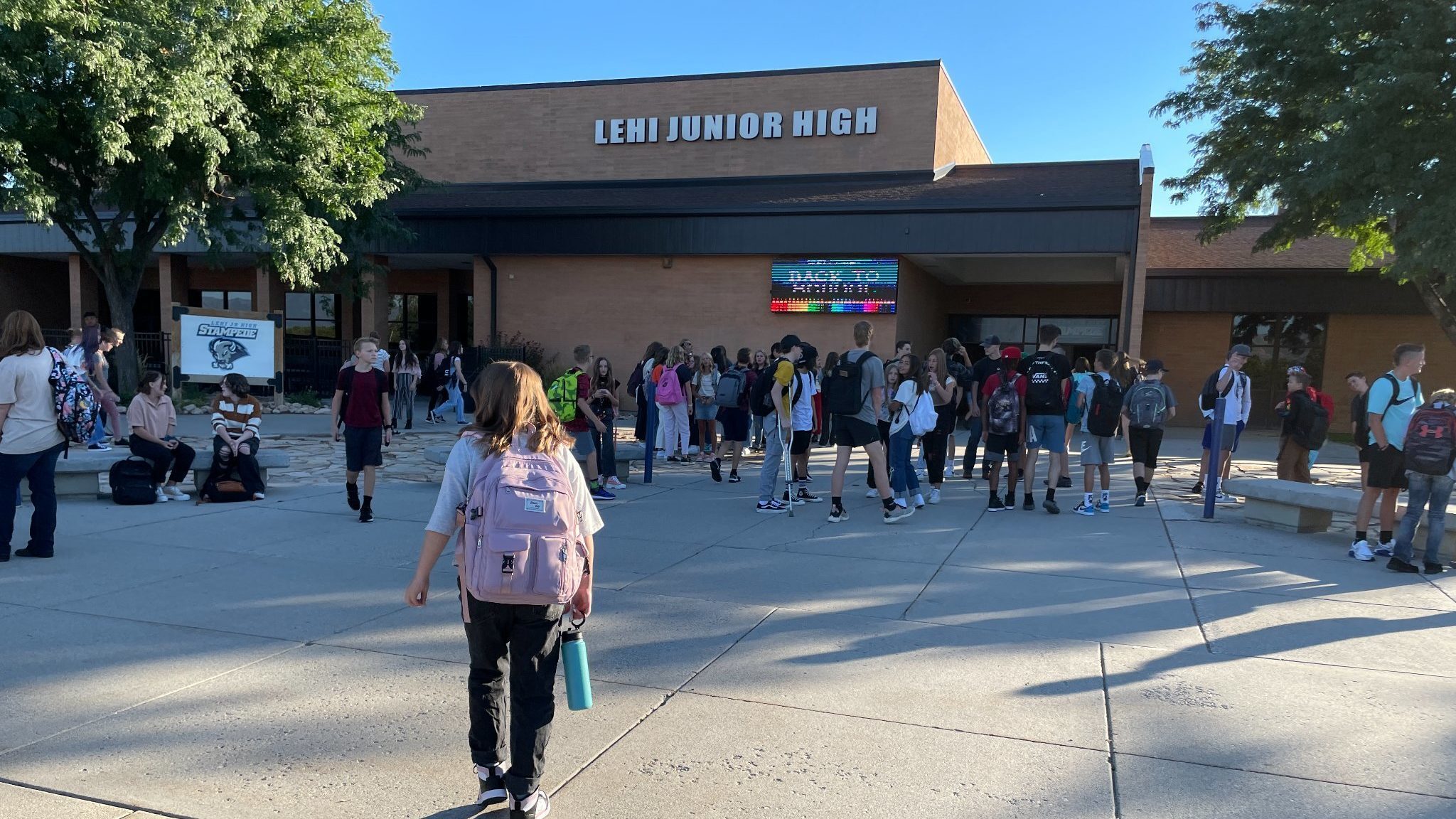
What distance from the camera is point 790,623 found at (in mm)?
5395

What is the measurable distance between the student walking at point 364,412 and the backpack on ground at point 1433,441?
821 cm

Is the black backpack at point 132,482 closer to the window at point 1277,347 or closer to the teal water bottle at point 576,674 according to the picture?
the teal water bottle at point 576,674

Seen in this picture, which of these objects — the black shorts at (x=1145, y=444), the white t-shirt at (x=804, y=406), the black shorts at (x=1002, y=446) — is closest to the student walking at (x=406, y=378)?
the white t-shirt at (x=804, y=406)

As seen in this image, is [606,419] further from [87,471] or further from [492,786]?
[492,786]

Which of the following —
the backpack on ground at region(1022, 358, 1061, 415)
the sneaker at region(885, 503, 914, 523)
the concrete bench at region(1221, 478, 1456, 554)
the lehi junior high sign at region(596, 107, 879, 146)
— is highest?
the lehi junior high sign at region(596, 107, 879, 146)

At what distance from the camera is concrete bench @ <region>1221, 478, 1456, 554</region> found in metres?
8.22

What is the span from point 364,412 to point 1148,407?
7.89 m

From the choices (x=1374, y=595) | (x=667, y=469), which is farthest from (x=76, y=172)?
(x=1374, y=595)

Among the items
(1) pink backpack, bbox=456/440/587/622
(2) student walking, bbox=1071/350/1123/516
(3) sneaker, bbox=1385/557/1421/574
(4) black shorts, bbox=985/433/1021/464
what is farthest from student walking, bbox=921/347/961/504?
(1) pink backpack, bbox=456/440/587/622

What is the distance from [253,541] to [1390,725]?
747 cm

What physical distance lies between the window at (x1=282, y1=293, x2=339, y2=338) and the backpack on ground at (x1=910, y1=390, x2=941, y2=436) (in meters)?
23.5

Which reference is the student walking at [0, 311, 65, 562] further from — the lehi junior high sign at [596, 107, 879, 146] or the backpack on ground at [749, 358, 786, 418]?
the lehi junior high sign at [596, 107, 879, 146]

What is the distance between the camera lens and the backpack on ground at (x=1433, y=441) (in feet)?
21.7

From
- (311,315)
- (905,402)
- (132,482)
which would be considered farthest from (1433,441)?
(311,315)
